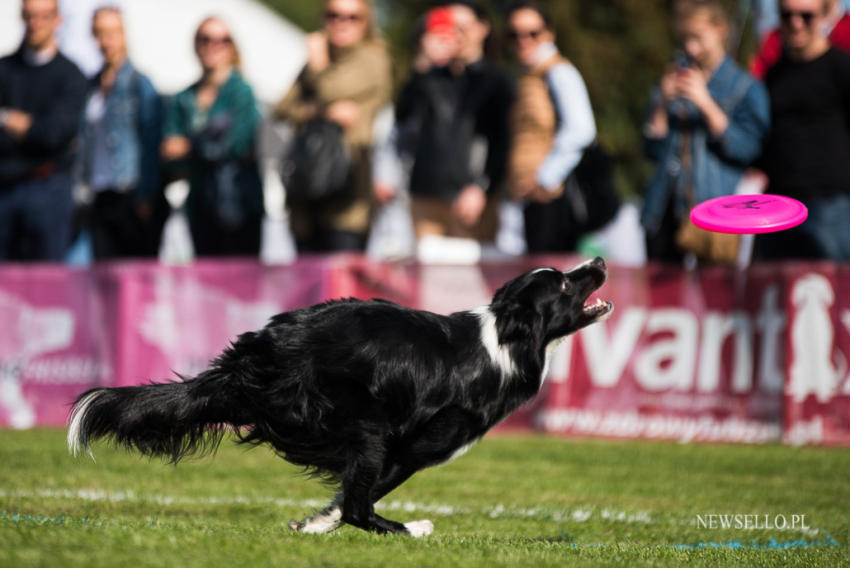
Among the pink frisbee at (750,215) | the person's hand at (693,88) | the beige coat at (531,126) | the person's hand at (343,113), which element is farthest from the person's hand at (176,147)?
the pink frisbee at (750,215)

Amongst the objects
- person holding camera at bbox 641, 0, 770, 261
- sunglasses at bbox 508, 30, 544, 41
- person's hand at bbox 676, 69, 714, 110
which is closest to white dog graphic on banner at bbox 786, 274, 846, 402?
person holding camera at bbox 641, 0, 770, 261

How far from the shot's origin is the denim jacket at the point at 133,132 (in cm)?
1121

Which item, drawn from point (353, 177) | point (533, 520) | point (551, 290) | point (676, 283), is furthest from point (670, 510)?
point (353, 177)

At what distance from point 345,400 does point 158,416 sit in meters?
0.82

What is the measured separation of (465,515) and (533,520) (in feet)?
1.22

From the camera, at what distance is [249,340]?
5.51 m

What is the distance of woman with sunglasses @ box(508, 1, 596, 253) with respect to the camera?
33.1 ft

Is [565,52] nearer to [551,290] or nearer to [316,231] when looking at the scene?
[316,231]

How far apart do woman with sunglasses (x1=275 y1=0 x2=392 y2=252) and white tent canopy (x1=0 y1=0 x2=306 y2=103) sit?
2.42 metres

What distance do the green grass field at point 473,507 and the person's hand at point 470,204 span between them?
1934mm

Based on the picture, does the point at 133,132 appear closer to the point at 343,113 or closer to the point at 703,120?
the point at 343,113

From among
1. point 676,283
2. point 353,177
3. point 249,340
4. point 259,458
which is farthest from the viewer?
point 353,177

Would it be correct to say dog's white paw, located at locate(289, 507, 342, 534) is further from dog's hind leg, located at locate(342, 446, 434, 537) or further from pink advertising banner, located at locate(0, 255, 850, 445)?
pink advertising banner, located at locate(0, 255, 850, 445)

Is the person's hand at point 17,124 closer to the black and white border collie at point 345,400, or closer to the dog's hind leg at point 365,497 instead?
the black and white border collie at point 345,400
